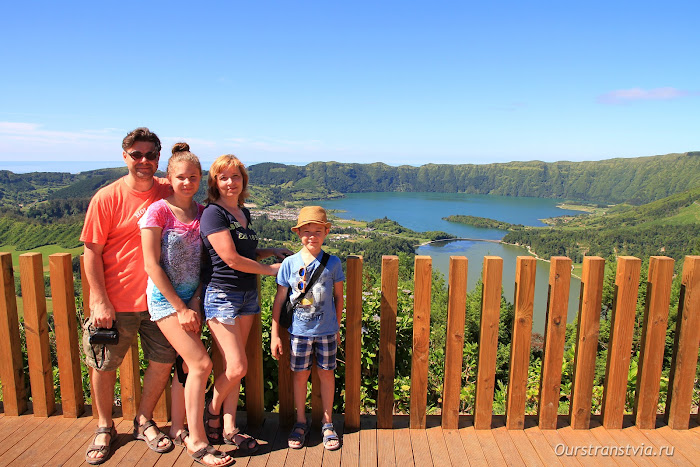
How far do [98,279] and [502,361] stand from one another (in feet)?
65.1

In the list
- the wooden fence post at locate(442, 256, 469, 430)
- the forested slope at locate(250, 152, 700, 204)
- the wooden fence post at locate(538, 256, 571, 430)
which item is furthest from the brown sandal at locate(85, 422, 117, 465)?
the forested slope at locate(250, 152, 700, 204)

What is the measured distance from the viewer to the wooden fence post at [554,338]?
6.86 ft

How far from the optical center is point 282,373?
2.26 meters

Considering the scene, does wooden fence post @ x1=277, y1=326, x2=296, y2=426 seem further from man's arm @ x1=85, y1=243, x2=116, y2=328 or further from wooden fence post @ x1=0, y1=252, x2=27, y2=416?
wooden fence post @ x1=0, y1=252, x2=27, y2=416

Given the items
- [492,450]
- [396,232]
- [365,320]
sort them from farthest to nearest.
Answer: [396,232]
[365,320]
[492,450]

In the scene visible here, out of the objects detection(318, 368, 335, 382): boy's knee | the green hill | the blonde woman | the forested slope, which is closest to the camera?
the blonde woman

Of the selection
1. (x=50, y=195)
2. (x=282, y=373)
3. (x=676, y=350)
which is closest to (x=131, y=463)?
(x=282, y=373)

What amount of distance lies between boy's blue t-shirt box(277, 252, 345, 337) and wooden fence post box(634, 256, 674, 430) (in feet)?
4.79

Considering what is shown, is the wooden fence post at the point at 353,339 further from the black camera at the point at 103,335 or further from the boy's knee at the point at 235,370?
the black camera at the point at 103,335

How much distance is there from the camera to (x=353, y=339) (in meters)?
2.22

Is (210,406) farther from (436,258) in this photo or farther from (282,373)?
(436,258)

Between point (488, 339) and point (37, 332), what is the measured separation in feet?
7.24

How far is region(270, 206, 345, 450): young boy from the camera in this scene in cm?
205

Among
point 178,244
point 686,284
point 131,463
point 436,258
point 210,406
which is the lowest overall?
point 436,258
